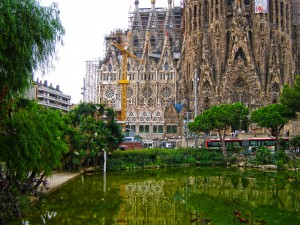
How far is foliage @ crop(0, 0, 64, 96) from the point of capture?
593 inches

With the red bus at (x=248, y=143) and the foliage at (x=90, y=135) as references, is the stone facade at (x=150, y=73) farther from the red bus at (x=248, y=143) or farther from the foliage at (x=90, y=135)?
the foliage at (x=90, y=135)

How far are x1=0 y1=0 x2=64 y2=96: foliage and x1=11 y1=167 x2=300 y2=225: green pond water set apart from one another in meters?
6.27

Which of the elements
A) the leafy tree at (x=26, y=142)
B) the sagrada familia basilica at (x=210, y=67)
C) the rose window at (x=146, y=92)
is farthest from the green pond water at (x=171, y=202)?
the rose window at (x=146, y=92)

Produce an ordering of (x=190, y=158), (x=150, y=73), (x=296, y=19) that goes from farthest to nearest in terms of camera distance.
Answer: (x=150, y=73), (x=296, y=19), (x=190, y=158)

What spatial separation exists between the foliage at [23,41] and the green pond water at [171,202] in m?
6.27

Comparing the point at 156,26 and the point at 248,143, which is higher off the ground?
the point at 156,26

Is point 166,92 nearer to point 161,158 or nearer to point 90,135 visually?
point 161,158

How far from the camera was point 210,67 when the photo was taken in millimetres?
77938

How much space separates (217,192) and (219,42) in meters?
56.3

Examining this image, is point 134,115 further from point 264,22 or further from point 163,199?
point 163,199

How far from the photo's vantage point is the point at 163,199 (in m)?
23.3

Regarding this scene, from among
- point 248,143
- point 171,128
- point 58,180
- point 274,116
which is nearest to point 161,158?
point 274,116

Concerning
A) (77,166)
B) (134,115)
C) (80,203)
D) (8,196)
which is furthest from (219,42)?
(8,196)

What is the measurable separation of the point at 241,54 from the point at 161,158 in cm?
3803
